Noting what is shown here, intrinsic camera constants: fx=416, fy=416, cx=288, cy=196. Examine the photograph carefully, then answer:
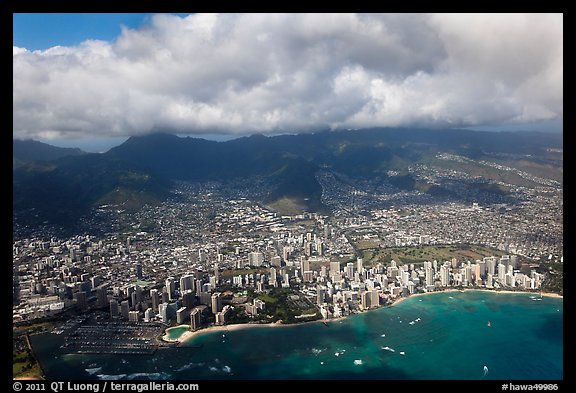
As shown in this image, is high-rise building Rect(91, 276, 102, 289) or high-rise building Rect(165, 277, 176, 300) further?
high-rise building Rect(91, 276, 102, 289)

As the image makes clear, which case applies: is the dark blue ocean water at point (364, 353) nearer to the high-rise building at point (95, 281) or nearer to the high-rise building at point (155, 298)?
the high-rise building at point (155, 298)

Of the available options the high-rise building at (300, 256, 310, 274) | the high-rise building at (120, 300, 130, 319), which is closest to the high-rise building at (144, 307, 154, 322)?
the high-rise building at (120, 300, 130, 319)

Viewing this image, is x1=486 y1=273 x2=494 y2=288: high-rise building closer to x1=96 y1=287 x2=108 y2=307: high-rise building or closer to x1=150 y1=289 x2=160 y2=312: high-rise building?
x1=150 y1=289 x2=160 y2=312: high-rise building

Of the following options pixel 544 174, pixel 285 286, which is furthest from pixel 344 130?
pixel 285 286

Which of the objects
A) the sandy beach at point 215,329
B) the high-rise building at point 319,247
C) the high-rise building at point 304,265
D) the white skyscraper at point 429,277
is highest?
the high-rise building at point 319,247

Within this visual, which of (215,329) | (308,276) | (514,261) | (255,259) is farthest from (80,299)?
(514,261)

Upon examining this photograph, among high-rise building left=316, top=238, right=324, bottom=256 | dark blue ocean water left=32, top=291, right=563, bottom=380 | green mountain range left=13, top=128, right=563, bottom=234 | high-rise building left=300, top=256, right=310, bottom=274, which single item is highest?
green mountain range left=13, top=128, right=563, bottom=234

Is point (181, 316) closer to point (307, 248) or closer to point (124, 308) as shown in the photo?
point (124, 308)

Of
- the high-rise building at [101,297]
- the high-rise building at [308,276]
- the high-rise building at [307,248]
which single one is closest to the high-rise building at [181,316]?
the high-rise building at [101,297]
